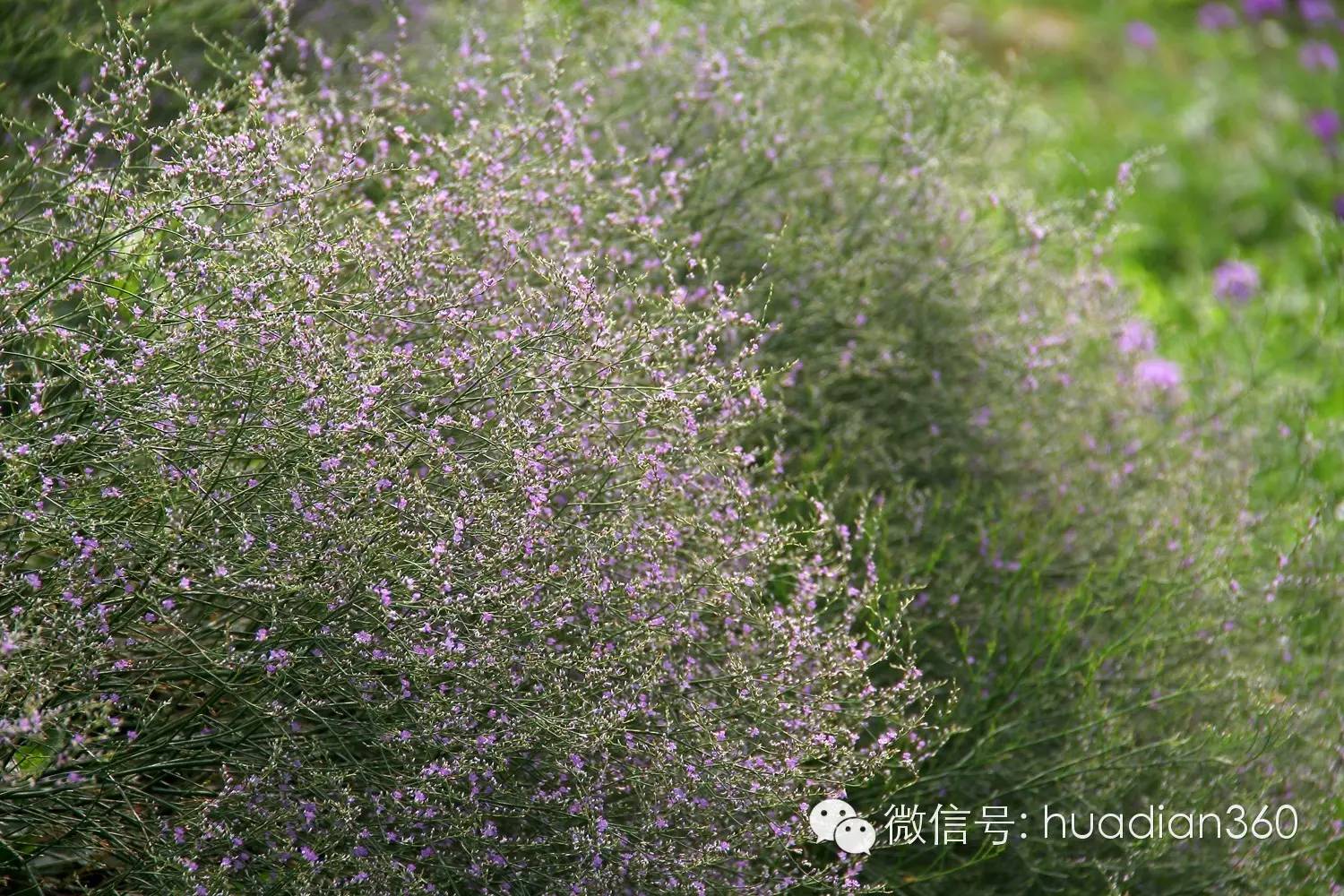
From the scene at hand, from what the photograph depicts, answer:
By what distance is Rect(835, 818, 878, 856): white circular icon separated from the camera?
214 centimetres

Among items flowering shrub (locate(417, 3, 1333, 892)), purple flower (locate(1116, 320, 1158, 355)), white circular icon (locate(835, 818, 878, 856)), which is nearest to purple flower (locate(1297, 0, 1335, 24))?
purple flower (locate(1116, 320, 1158, 355))

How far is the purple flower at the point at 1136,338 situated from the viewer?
11.5 feet

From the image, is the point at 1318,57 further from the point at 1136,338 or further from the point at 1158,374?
the point at 1136,338

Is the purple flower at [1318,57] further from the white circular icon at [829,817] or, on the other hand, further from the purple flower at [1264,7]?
the white circular icon at [829,817]

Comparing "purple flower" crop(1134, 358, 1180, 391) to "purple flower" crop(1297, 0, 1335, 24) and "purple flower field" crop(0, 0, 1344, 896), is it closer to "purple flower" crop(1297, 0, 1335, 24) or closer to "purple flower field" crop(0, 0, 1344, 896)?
"purple flower field" crop(0, 0, 1344, 896)

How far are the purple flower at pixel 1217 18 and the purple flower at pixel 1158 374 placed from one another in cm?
387

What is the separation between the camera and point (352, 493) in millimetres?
1855

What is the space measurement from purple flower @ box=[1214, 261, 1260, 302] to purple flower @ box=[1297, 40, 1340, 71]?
1.85 metres

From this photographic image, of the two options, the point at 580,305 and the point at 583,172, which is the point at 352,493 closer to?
the point at 580,305

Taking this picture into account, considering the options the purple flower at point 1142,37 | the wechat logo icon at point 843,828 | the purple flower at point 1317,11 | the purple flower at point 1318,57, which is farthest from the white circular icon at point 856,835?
the purple flower at point 1317,11

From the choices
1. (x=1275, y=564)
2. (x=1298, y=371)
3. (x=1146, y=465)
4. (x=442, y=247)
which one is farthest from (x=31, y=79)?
(x=1298, y=371)

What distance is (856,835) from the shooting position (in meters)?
2.17

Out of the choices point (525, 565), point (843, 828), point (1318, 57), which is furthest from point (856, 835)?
point (1318, 57)

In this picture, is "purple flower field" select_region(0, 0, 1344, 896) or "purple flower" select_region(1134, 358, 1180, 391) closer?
"purple flower field" select_region(0, 0, 1344, 896)
